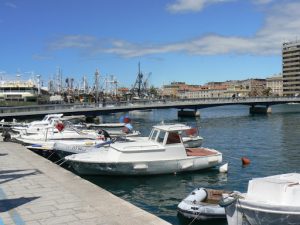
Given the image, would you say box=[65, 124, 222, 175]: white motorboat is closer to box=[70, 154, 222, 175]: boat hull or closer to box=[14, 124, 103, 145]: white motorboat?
box=[70, 154, 222, 175]: boat hull

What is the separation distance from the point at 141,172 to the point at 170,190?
268 cm

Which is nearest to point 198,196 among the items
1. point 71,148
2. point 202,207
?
point 202,207

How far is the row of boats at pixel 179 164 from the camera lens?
38.0 feet

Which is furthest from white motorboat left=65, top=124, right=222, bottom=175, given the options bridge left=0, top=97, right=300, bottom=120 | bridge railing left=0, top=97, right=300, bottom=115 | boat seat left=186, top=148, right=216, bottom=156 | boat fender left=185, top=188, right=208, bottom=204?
bridge railing left=0, top=97, right=300, bottom=115

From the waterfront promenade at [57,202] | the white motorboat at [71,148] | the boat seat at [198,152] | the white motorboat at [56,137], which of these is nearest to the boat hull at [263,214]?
the waterfront promenade at [57,202]

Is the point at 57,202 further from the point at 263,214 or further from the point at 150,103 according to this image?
the point at 150,103

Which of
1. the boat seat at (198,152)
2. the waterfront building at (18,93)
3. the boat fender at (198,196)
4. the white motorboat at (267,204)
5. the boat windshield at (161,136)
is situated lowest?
the boat fender at (198,196)

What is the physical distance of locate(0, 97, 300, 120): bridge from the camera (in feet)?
223

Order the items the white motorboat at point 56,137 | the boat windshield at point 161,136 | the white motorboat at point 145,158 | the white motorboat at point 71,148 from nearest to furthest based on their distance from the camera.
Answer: the white motorboat at point 145,158, the boat windshield at point 161,136, the white motorboat at point 71,148, the white motorboat at point 56,137

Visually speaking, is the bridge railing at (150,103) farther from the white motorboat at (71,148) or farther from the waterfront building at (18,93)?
the white motorboat at (71,148)

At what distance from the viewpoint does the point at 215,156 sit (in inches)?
1052

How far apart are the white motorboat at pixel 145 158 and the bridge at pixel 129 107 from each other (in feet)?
147

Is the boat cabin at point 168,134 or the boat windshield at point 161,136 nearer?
the boat cabin at point 168,134

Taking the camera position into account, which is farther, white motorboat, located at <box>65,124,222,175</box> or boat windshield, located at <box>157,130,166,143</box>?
boat windshield, located at <box>157,130,166,143</box>
